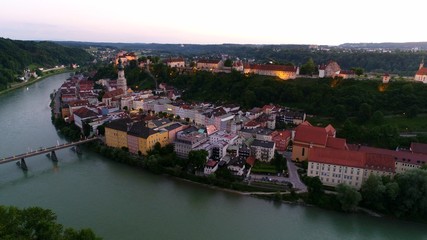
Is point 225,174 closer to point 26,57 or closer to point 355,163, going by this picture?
point 355,163

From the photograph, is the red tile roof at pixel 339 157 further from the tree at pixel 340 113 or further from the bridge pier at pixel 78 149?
the bridge pier at pixel 78 149

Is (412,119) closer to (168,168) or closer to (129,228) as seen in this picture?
(168,168)

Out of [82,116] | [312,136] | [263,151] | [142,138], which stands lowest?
[263,151]

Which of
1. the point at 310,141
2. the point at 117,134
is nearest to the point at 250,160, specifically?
the point at 310,141

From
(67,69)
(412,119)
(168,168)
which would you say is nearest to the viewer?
(168,168)

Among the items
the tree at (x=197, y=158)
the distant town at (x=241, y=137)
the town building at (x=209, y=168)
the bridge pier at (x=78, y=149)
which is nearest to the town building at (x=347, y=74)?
the distant town at (x=241, y=137)

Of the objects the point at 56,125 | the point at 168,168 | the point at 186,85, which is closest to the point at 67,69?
the point at 186,85

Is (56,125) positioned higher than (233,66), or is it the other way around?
(233,66)
